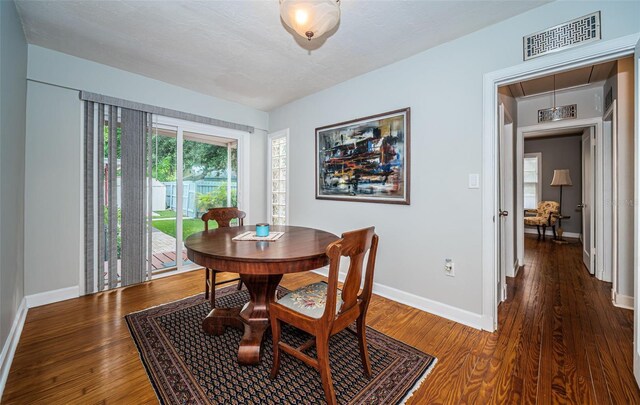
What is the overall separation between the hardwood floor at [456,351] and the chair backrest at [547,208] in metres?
3.75

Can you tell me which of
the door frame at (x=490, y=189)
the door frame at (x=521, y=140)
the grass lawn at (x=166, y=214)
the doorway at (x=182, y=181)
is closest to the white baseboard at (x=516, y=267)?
the door frame at (x=521, y=140)

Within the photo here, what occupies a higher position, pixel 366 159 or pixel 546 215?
pixel 366 159

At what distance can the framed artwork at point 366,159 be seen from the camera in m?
2.66

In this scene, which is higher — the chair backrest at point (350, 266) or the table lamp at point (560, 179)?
the table lamp at point (560, 179)

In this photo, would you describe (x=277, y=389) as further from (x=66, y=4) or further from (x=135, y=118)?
(x=135, y=118)

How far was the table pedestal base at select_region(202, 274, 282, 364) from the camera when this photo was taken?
5.58 ft

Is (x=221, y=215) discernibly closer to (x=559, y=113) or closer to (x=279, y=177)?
(x=279, y=177)

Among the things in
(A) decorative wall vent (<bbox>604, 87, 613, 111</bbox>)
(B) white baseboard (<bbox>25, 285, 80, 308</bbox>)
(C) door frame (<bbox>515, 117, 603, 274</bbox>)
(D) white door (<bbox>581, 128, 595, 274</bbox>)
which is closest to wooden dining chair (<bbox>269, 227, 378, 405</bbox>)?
(B) white baseboard (<bbox>25, 285, 80, 308</bbox>)

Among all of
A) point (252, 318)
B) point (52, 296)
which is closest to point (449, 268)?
point (252, 318)

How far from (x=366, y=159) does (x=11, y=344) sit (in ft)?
10.4

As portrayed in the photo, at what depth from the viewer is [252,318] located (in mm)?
1870

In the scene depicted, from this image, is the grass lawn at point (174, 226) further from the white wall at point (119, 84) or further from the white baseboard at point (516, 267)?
the white baseboard at point (516, 267)

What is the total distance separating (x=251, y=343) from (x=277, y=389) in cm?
35

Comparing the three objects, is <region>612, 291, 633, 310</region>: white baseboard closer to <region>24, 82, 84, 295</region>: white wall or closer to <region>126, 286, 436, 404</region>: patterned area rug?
<region>126, 286, 436, 404</region>: patterned area rug
